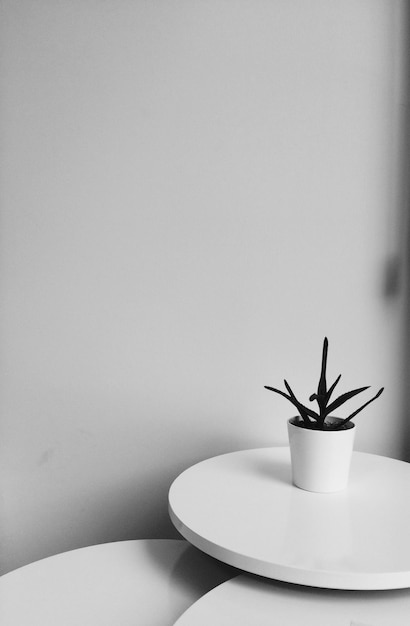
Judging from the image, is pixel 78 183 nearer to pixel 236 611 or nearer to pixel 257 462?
pixel 257 462

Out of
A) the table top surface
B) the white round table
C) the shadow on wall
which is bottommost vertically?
the white round table

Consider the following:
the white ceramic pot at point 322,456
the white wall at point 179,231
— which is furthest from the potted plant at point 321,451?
the white wall at point 179,231

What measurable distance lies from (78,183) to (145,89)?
0.92 feet

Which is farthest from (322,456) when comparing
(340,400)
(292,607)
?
(292,607)

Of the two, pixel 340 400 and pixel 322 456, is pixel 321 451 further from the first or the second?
pixel 340 400

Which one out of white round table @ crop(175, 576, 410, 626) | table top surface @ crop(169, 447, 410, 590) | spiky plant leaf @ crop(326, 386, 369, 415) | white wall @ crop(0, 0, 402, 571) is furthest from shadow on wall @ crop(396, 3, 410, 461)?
white round table @ crop(175, 576, 410, 626)

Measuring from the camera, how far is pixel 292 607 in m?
0.80

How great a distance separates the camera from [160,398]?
56.0 inches

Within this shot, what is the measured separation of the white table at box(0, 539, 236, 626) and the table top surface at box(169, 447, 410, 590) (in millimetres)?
109

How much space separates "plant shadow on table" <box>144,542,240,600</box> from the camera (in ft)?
3.10

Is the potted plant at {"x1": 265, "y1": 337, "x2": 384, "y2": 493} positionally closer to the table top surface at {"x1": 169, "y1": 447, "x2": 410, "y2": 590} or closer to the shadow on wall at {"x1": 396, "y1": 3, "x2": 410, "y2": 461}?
the table top surface at {"x1": 169, "y1": 447, "x2": 410, "y2": 590}

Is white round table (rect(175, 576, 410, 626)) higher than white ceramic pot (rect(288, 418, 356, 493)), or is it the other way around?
white ceramic pot (rect(288, 418, 356, 493))

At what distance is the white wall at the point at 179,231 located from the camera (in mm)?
1363

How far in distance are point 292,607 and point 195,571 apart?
24 cm
